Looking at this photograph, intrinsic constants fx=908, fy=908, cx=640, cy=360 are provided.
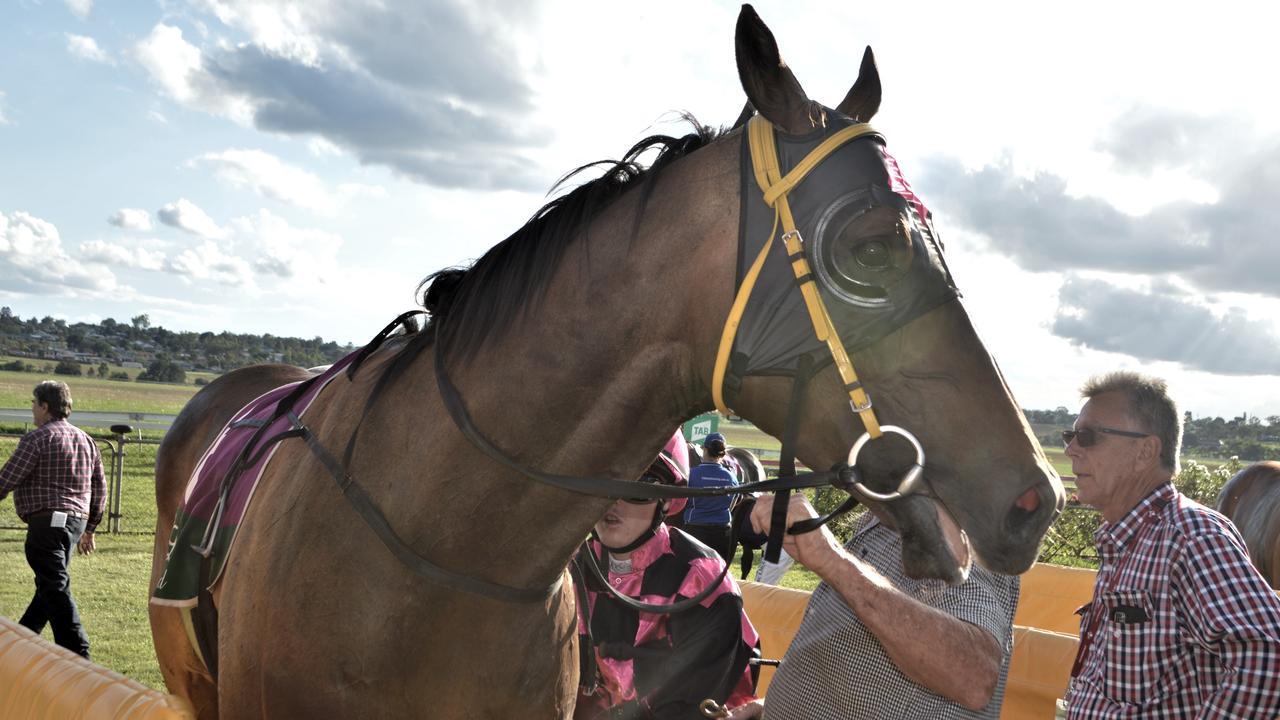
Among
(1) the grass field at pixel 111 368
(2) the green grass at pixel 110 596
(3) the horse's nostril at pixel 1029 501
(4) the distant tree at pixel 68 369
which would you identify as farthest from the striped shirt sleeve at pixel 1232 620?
(4) the distant tree at pixel 68 369

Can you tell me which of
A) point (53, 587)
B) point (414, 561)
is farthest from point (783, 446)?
point (53, 587)

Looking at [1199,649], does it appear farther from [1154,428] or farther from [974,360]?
[974,360]

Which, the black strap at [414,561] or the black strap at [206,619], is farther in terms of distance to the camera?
the black strap at [206,619]

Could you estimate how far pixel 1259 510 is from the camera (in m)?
8.02

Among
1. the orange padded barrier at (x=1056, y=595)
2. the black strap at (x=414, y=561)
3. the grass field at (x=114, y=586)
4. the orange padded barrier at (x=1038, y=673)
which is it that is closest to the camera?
the black strap at (x=414, y=561)

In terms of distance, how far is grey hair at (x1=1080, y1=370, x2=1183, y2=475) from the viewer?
3.27 metres

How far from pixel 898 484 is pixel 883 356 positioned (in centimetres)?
23

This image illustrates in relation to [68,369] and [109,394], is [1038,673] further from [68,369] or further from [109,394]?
[68,369]

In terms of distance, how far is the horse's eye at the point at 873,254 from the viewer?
67.4 inches

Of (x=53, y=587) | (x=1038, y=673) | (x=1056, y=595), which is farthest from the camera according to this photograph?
(x=53, y=587)

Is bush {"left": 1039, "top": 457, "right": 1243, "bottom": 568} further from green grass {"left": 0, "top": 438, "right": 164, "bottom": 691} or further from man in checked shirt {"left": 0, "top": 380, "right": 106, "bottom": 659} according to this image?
man in checked shirt {"left": 0, "top": 380, "right": 106, "bottom": 659}

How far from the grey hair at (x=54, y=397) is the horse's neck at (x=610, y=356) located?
7911 mm

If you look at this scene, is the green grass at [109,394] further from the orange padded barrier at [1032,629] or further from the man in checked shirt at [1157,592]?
the man in checked shirt at [1157,592]

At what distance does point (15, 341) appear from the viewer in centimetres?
10675
